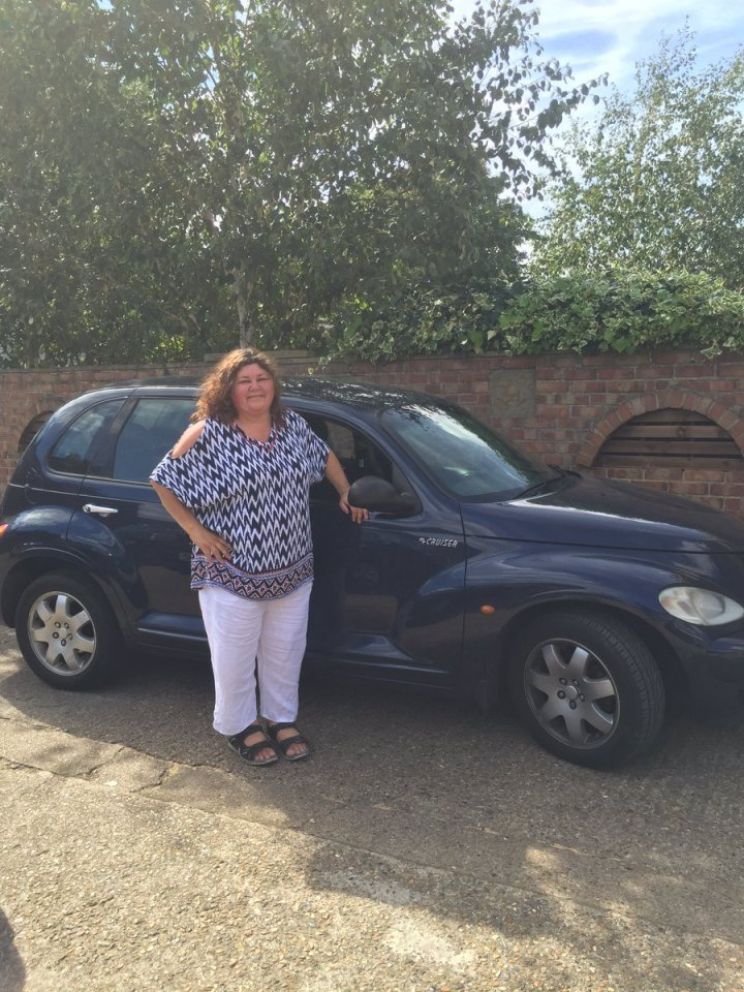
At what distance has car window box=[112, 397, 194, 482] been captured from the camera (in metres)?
4.49

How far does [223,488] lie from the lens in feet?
11.7

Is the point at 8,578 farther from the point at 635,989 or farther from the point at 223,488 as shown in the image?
the point at 635,989

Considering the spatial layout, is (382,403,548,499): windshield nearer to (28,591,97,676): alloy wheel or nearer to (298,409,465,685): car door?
(298,409,465,685): car door

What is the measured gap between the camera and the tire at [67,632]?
15.0 ft

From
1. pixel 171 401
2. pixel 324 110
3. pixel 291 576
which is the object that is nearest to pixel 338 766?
pixel 291 576

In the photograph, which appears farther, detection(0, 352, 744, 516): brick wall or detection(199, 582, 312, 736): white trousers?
detection(0, 352, 744, 516): brick wall

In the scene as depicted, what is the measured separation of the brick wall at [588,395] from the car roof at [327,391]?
155 centimetres

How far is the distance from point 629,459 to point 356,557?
3667mm

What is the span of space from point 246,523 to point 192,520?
0.23 meters

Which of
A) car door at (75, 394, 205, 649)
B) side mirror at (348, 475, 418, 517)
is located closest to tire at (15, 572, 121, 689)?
car door at (75, 394, 205, 649)

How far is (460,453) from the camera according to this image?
4.30 meters

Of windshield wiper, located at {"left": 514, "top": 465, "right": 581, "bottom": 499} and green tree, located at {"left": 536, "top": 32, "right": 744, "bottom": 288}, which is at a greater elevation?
green tree, located at {"left": 536, "top": 32, "right": 744, "bottom": 288}

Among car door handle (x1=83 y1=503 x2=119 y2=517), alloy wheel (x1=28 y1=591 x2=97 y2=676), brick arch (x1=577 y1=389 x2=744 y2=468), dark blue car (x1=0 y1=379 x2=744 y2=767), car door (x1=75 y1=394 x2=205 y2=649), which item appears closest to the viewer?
dark blue car (x1=0 y1=379 x2=744 y2=767)

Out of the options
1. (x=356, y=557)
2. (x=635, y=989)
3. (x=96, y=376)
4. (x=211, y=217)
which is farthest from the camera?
(x=96, y=376)
